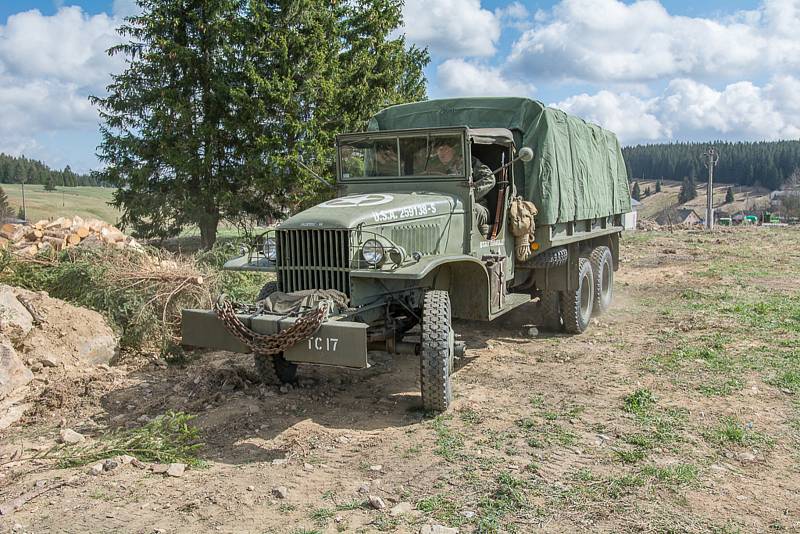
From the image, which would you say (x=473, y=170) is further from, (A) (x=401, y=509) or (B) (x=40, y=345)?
(B) (x=40, y=345)

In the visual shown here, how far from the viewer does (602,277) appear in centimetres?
1085

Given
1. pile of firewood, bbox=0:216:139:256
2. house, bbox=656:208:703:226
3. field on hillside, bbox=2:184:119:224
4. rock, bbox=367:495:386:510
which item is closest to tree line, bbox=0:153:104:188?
field on hillside, bbox=2:184:119:224

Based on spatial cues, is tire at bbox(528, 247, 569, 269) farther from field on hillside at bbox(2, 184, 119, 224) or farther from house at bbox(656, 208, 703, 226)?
house at bbox(656, 208, 703, 226)

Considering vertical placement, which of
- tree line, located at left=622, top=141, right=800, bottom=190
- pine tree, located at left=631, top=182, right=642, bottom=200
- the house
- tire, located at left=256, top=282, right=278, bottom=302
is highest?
tree line, located at left=622, top=141, right=800, bottom=190

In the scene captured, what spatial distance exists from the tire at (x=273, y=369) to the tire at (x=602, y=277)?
5.34 meters

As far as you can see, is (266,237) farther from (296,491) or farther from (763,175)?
(763,175)

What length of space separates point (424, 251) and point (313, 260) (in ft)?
3.95

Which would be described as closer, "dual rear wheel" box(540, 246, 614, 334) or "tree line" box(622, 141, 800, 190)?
"dual rear wheel" box(540, 246, 614, 334)

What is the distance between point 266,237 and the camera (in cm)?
624

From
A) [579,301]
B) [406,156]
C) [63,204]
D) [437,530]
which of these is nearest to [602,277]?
[579,301]

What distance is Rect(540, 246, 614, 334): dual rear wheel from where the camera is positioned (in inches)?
359

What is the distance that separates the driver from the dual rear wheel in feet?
6.98

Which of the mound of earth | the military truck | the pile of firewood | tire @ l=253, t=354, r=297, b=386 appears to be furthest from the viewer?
the pile of firewood

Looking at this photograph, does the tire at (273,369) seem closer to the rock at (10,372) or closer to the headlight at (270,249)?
the headlight at (270,249)
